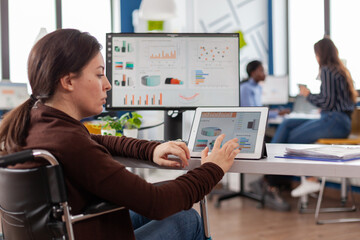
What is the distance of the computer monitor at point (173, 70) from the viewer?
184 cm

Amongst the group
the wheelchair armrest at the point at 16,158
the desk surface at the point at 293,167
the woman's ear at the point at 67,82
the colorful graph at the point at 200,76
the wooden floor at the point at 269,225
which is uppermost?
the colorful graph at the point at 200,76

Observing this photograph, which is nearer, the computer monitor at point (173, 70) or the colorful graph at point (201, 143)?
the colorful graph at point (201, 143)

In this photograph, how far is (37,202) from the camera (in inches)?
35.8

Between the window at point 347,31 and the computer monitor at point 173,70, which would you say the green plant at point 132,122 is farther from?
the window at point 347,31

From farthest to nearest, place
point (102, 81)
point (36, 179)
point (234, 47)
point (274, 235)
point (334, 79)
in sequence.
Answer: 1. point (334, 79)
2. point (274, 235)
3. point (234, 47)
4. point (102, 81)
5. point (36, 179)

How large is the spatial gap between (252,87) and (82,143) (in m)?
3.36

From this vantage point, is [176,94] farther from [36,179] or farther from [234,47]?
[36,179]

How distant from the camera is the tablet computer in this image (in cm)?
133

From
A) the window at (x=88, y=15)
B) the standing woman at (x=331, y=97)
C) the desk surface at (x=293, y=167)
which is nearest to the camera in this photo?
the desk surface at (x=293, y=167)

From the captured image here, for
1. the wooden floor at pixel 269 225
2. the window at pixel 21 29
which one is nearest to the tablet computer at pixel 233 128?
the wooden floor at pixel 269 225

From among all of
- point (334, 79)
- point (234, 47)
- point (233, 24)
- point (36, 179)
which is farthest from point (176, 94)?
point (233, 24)

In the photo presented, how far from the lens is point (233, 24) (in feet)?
18.7

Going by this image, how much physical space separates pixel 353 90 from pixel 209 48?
1.92 metres

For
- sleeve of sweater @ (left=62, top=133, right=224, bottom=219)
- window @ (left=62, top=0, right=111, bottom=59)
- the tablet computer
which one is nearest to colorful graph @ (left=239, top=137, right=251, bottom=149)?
the tablet computer
